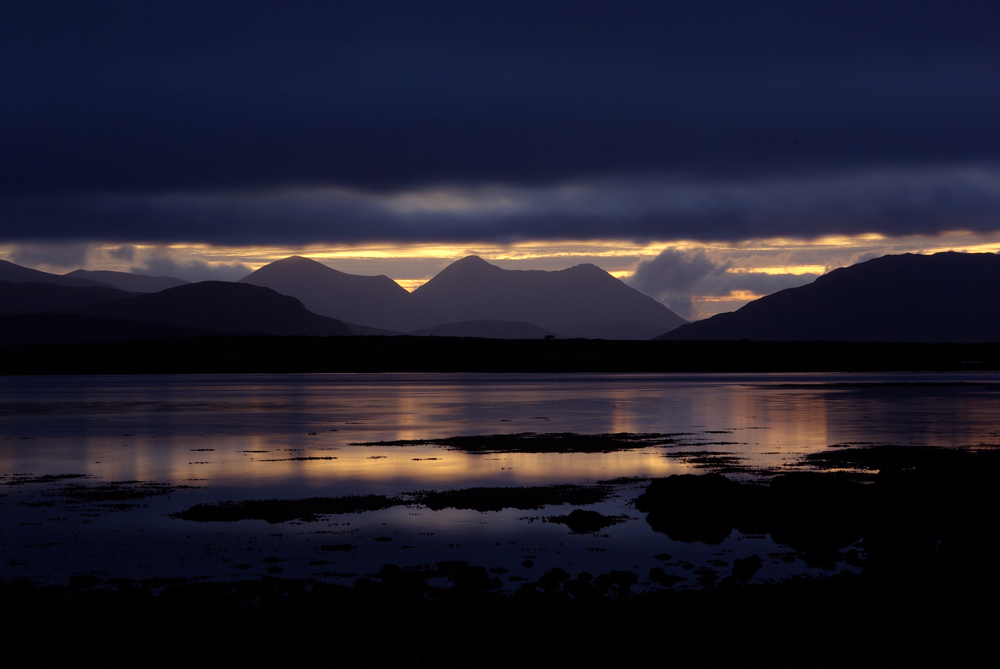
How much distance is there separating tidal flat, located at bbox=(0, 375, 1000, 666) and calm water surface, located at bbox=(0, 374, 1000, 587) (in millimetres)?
108

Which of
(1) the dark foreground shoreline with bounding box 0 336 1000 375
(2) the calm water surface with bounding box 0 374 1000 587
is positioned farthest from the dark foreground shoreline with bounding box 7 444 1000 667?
(1) the dark foreground shoreline with bounding box 0 336 1000 375

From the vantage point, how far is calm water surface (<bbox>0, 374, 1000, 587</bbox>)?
15.9 metres

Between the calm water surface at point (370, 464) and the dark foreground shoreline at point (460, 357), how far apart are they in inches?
2228

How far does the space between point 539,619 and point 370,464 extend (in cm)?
1615

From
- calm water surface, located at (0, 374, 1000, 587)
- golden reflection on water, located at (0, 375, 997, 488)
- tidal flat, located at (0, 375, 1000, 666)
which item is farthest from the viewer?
golden reflection on water, located at (0, 375, 997, 488)

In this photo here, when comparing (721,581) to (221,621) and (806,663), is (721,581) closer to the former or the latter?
(806,663)

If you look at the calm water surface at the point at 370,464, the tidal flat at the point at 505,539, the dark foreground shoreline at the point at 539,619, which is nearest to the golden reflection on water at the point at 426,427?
the calm water surface at the point at 370,464

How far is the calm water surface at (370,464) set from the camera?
15.9 meters

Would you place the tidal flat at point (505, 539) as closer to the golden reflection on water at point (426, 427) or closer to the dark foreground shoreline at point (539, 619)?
the dark foreground shoreline at point (539, 619)

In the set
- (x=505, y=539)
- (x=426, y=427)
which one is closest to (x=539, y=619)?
(x=505, y=539)

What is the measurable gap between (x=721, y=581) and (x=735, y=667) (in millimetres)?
3607

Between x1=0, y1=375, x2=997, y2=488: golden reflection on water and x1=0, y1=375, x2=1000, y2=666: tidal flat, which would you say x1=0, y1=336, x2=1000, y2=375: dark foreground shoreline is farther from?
x1=0, y1=375, x2=1000, y2=666: tidal flat

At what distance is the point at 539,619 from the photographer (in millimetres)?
12172

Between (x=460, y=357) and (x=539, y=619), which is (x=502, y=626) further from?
(x=460, y=357)
